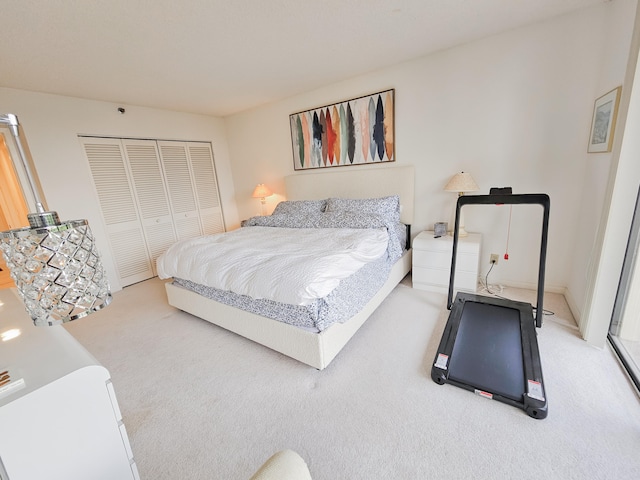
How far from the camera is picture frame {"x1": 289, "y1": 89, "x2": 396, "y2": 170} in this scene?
3229mm

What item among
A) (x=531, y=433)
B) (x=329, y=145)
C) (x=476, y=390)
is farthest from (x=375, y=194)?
(x=531, y=433)

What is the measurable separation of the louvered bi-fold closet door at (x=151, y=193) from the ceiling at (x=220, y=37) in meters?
0.74

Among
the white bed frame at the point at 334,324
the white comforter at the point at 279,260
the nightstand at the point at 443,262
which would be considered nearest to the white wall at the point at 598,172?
the nightstand at the point at 443,262

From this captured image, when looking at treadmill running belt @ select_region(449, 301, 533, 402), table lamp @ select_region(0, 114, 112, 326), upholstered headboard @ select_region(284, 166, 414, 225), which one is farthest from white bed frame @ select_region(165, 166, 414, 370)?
table lamp @ select_region(0, 114, 112, 326)

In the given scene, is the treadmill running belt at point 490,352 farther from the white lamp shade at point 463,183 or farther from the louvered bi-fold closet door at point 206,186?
the louvered bi-fold closet door at point 206,186

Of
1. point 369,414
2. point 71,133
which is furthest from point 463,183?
point 71,133

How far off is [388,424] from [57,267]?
156 centimetres

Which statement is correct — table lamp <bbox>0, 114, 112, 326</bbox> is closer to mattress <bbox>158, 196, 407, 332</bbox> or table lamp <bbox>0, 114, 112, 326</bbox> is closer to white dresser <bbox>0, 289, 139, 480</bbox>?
white dresser <bbox>0, 289, 139, 480</bbox>

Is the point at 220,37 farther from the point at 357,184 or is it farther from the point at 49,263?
the point at 49,263

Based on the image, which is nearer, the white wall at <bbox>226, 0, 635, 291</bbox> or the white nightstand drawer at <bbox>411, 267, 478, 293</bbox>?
the white wall at <bbox>226, 0, 635, 291</bbox>

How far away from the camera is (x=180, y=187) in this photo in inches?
168

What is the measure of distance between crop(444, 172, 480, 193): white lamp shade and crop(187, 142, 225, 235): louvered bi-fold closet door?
12.1 ft

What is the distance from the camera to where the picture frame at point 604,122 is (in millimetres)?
1884

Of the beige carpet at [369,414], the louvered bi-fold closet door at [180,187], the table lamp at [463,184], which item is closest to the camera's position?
the beige carpet at [369,414]
